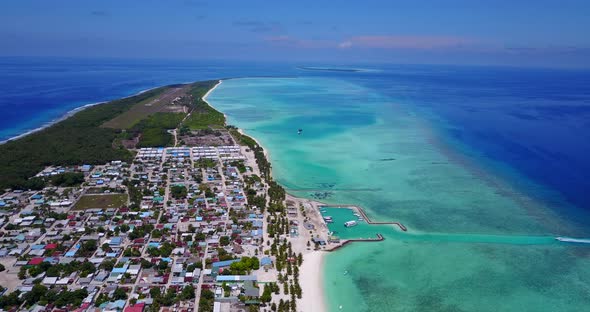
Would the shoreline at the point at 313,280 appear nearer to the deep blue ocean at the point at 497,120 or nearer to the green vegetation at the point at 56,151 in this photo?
the deep blue ocean at the point at 497,120

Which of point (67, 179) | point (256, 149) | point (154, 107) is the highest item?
point (154, 107)

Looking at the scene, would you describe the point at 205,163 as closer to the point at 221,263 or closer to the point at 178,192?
the point at 178,192

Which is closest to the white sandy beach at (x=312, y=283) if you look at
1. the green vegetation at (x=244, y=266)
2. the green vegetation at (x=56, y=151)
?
the green vegetation at (x=244, y=266)

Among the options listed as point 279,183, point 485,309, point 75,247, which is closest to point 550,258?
point 485,309

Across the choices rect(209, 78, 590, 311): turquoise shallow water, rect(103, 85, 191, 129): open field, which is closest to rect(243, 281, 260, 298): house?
rect(209, 78, 590, 311): turquoise shallow water

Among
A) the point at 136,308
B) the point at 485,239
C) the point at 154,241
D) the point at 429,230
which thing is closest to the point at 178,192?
the point at 154,241

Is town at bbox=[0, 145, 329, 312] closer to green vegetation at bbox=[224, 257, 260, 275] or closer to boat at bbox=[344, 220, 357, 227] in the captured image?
green vegetation at bbox=[224, 257, 260, 275]

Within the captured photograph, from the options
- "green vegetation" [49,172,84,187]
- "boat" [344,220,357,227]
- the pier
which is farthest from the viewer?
"green vegetation" [49,172,84,187]
